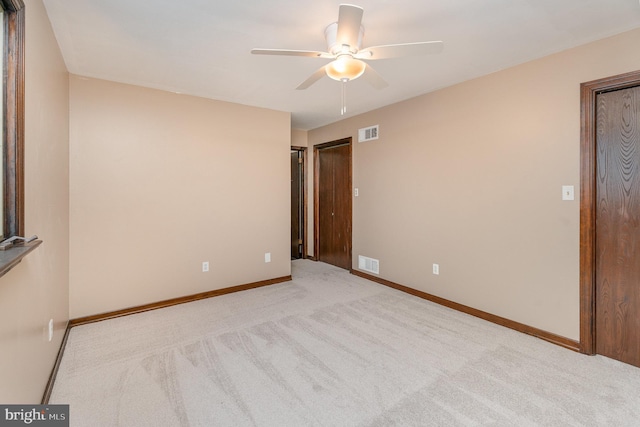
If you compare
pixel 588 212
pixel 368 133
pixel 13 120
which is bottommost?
pixel 588 212

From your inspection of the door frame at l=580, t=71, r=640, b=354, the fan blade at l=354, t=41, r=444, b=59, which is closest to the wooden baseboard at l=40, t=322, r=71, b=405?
the fan blade at l=354, t=41, r=444, b=59

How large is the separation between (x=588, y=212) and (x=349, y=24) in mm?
2194

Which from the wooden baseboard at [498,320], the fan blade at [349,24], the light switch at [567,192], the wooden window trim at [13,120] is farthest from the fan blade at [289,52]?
the wooden baseboard at [498,320]

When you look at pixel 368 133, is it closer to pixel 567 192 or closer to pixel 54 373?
pixel 567 192

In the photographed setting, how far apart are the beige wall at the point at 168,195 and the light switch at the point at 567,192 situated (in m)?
2.98

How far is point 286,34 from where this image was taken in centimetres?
211

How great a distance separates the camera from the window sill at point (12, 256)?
98 centimetres

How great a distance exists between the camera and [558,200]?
8.05ft

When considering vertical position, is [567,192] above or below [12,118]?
below

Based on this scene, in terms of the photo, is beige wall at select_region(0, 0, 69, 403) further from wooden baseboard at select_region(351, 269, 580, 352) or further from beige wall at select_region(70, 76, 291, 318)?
wooden baseboard at select_region(351, 269, 580, 352)

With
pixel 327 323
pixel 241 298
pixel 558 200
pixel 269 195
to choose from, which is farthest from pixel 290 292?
pixel 558 200

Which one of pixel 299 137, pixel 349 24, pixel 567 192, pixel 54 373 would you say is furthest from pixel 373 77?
pixel 299 137

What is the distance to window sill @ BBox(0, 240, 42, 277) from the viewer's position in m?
0.98

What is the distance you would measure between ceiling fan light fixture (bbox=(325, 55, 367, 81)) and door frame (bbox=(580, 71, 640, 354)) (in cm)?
173
